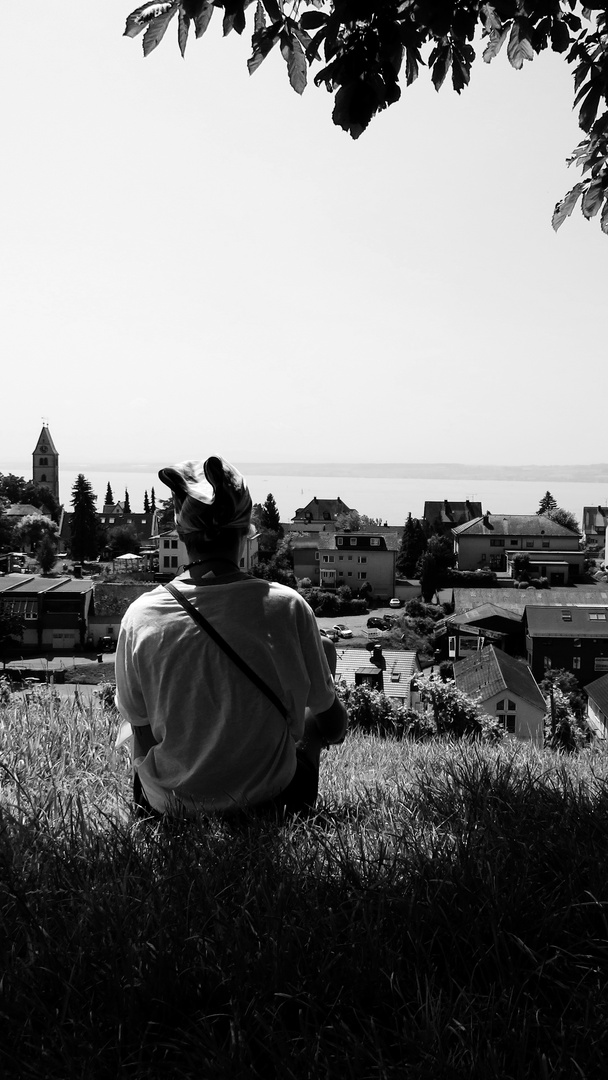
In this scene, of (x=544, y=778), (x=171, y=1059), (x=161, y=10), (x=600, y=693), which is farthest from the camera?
(x=600, y=693)

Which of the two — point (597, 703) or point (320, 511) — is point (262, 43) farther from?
point (320, 511)

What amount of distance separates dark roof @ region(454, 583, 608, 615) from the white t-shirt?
3396 centimetres

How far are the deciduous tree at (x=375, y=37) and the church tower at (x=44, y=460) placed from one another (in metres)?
88.5

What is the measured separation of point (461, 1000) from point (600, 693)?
18.0m

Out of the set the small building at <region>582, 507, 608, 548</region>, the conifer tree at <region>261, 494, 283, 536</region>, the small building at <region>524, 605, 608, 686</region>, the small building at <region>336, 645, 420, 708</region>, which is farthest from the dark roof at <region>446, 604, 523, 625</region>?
the small building at <region>582, 507, 608, 548</region>

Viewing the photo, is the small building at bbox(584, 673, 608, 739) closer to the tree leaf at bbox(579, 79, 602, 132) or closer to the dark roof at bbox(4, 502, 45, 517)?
the tree leaf at bbox(579, 79, 602, 132)

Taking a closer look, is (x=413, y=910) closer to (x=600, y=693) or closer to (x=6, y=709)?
(x=6, y=709)

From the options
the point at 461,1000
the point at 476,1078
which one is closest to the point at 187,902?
the point at 461,1000

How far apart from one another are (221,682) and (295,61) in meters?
2.09

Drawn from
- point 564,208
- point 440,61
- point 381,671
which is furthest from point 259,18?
point 381,671

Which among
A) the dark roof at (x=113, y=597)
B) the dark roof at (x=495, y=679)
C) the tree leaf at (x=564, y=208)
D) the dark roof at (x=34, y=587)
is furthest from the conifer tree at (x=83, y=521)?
the tree leaf at (x=564, y=208)

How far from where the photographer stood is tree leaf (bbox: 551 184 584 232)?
3.32m

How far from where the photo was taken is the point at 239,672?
2.00 metres

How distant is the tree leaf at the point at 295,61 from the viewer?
2.55 meters
